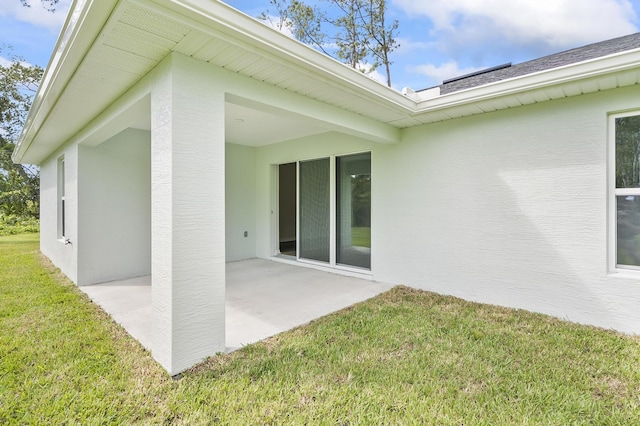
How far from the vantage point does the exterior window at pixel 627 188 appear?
3562mm

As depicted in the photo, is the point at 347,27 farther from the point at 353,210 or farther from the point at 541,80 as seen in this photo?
the point at 541,80

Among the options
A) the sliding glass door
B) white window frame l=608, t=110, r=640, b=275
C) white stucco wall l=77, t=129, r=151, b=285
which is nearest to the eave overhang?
white window frame l=608, t=110, r=640, b=275

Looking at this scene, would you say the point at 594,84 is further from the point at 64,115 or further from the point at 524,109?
the point at 64,115

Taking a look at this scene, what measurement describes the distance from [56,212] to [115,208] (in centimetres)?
274

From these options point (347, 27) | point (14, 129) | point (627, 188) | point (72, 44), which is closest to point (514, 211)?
point (627, 188)

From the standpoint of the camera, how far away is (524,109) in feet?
13.6

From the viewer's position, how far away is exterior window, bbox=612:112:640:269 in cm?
356

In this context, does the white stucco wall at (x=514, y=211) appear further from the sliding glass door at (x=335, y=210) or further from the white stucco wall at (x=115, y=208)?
the white stucco wall at (x=115, y=208)

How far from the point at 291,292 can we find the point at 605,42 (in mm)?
6214

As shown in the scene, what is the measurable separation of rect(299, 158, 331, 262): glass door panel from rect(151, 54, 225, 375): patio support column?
3.85m

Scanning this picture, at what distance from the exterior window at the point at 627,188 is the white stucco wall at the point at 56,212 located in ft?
26.2

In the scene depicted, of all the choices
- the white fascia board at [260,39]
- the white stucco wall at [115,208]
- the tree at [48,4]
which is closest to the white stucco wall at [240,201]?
the white stucco wall at [115,208]

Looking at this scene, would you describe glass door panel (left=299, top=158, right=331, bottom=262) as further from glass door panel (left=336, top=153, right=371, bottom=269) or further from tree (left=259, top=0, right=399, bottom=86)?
tree (left=259, top=0, right=399, bottom=86)

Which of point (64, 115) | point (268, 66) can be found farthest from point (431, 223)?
point (64, 115)
